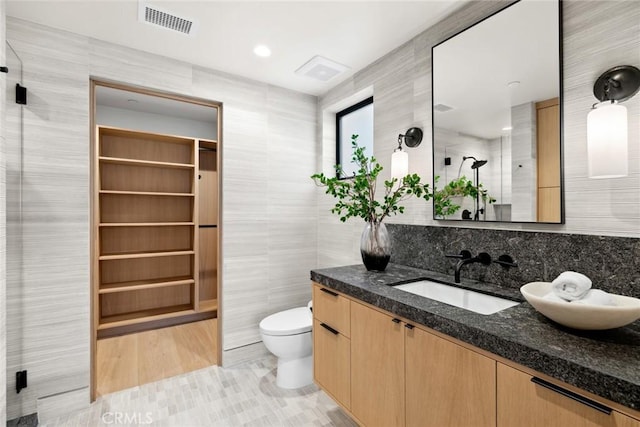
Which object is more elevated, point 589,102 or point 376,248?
point 589,102

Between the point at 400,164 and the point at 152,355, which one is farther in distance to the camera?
the point at 152,355

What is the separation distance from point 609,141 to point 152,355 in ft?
11.2

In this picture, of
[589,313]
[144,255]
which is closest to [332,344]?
[589,313]

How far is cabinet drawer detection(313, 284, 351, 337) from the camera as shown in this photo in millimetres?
1619

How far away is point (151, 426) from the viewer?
182 centimetres

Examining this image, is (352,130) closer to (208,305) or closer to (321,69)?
(321,69)

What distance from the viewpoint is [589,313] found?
0.85 meters

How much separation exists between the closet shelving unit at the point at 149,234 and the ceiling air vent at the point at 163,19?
1.73 meters

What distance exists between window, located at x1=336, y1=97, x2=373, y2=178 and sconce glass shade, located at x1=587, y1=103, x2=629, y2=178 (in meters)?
1.59

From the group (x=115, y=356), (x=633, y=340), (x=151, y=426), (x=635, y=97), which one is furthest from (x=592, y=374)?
(x=115, y=356)

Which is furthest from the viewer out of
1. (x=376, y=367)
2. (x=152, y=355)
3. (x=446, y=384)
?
(x=152, y=355)

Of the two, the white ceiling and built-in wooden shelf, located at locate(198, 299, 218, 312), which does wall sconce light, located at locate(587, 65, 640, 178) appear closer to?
the white ceiling

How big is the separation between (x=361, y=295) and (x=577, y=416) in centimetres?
86

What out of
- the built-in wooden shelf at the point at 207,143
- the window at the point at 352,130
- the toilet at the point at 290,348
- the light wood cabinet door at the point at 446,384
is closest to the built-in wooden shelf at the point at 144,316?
the toilet at the point at 290,348
